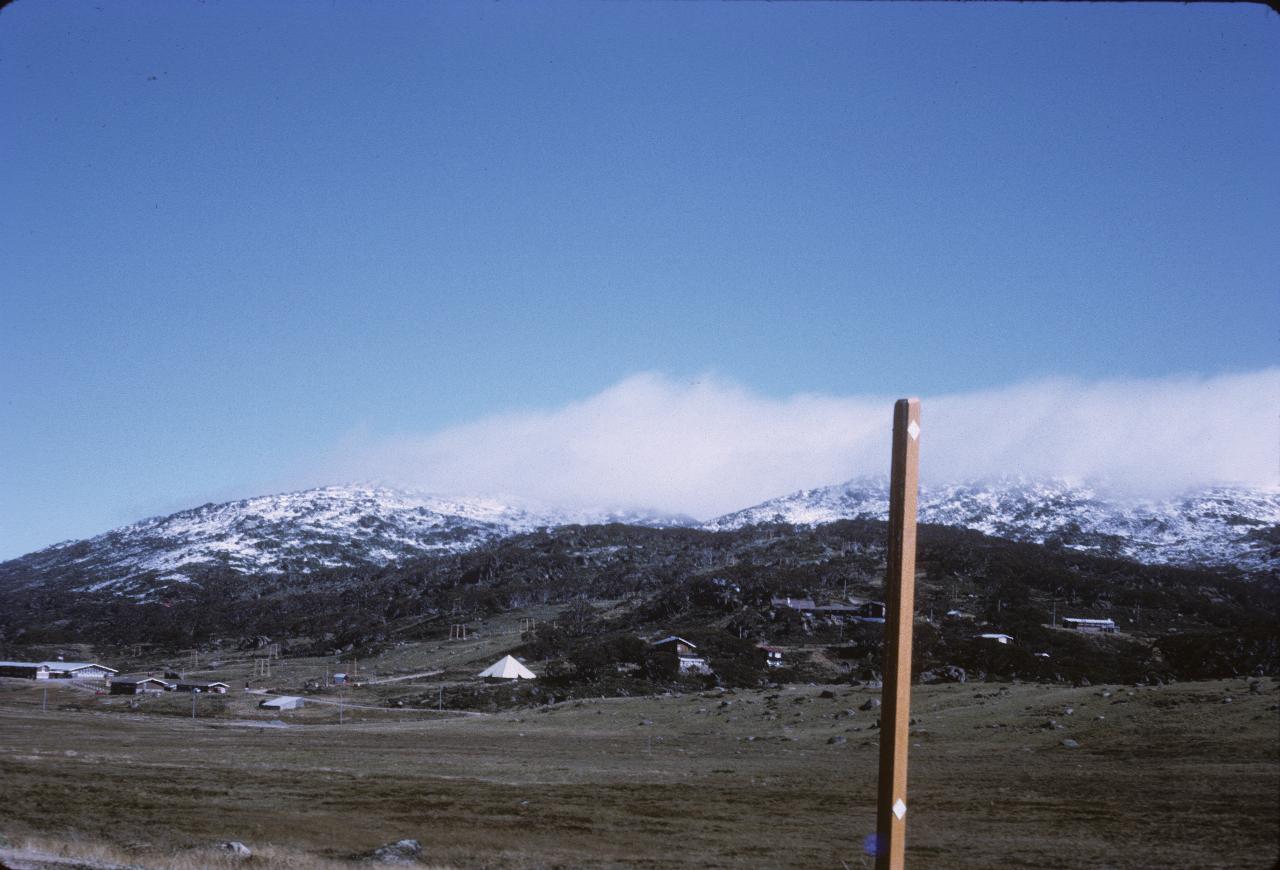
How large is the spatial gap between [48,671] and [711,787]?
9650 cm

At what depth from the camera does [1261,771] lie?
20.3 metres

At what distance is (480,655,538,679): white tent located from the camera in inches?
3086

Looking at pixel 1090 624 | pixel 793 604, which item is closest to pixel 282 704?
pixel 793 604

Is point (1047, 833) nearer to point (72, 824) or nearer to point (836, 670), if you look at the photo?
point (72, 824)

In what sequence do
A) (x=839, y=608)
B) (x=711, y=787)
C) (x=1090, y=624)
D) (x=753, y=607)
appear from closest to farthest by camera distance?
(x=711, y=787) < (x=1090, y=624) < (x=839, y=608) < (x=753, y=607)

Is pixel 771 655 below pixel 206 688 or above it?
above

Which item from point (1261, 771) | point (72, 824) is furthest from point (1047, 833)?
point (72, 824)

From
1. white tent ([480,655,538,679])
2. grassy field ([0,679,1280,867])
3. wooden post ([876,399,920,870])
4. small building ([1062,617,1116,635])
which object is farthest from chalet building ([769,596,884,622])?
wooden post ([876,399,920,870])

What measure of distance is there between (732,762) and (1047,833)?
1743 centimetres

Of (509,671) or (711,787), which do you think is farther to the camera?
(509,671)

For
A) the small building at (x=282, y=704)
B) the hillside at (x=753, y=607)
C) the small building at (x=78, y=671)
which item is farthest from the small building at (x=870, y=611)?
the small building at (x=78, y=671)

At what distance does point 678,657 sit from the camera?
77750mm

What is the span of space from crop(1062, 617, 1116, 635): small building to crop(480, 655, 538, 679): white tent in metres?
45.4

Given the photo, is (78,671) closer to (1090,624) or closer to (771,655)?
(771,655)
